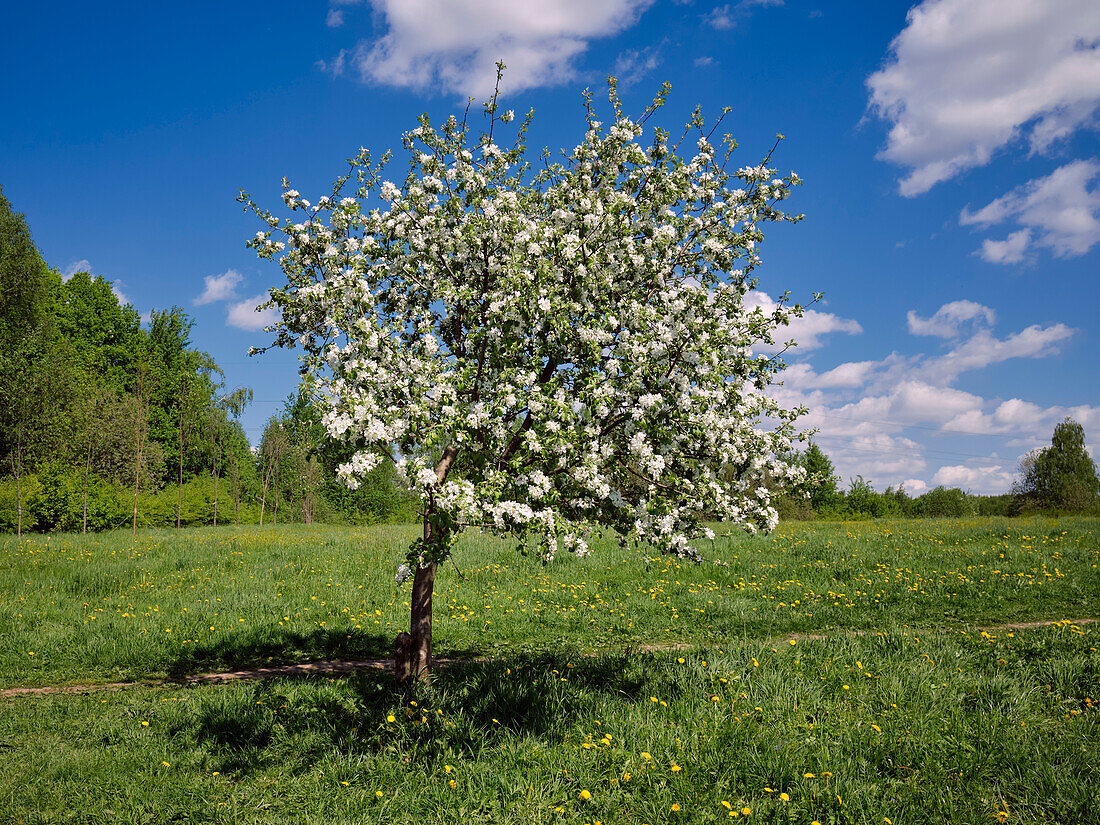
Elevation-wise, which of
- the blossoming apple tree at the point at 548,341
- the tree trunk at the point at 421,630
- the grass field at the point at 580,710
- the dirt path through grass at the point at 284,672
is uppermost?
the blossoming apple tree at the point at 548,341

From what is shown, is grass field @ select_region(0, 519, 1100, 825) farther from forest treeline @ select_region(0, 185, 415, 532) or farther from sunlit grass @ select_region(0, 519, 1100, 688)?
forest treeline @ select_region(0, 185, 415, 532)

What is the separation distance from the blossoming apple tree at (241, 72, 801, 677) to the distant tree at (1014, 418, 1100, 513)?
63929mm

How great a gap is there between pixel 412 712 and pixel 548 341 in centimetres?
479

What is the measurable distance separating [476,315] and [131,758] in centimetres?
674

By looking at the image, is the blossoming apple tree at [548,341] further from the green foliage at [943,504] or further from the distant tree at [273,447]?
the green foliage at [943,504]

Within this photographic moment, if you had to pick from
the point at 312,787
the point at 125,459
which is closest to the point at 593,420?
the point at 312,787

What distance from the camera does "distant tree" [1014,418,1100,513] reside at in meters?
54.8

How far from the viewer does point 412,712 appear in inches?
287

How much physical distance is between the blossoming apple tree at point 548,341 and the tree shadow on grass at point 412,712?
2.75 feet

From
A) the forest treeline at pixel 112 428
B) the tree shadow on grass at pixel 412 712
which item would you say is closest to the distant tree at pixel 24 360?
the forest treeline at pixel 112 428

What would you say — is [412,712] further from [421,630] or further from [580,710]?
[580,710]

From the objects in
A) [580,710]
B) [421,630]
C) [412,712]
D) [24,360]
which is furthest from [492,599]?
[24,360]

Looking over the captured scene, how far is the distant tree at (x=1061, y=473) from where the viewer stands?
180 ft

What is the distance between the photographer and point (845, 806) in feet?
18.0
